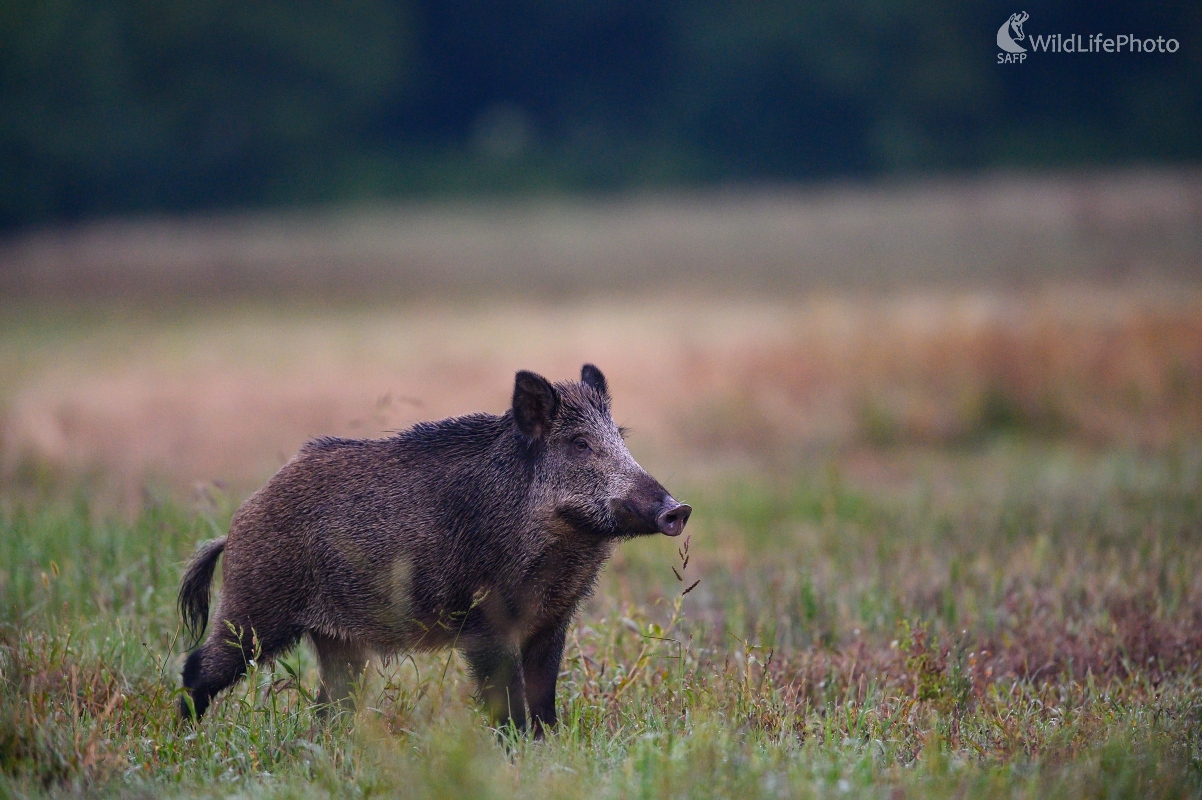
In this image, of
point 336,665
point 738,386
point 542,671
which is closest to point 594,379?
point 542,671

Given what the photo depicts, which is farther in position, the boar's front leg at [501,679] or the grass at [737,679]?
the boar's front leg at [501,679]

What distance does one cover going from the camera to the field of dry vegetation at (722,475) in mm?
3982

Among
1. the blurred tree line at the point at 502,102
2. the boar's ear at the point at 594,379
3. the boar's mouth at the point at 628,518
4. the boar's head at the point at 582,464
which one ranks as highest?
the blurred tree line at the point at 502,102

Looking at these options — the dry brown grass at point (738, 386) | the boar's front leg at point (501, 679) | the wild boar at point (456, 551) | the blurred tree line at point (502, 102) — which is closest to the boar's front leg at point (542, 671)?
the wild boar at point (456, 551)

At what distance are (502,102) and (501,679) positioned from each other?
24425 millimetres

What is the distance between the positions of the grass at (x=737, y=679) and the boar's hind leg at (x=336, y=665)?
14 centimetres

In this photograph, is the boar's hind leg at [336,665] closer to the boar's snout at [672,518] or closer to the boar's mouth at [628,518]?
the boar's mouth at [628,518]

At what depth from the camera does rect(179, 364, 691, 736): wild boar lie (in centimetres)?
430

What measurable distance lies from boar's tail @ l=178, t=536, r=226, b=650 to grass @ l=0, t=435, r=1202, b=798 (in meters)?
0.14

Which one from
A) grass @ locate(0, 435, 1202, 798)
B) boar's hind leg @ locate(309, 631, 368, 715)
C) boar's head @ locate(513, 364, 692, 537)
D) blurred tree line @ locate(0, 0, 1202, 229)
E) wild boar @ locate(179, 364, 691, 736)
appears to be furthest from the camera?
blurred tree line @ locate(0, 0, 1202, 229)

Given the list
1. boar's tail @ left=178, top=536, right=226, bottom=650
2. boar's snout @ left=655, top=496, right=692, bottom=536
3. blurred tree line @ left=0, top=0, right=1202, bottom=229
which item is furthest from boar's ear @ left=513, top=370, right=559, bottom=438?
blurred tree line @ left=0, top=0, right=1202, bottom=229

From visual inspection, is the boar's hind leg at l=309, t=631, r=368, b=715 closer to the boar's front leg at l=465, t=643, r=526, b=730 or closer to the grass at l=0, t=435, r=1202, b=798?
the grass at l=0, t=435, r=1202, b=798

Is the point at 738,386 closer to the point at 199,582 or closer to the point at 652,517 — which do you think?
the point at 199,582

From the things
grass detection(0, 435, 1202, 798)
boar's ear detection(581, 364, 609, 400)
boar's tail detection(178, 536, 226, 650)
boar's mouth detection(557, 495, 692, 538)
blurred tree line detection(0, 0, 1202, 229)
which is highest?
blurred tree line detection(0, 0, 1202, 229)
